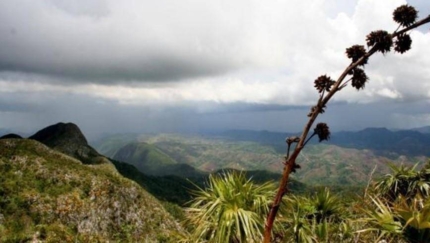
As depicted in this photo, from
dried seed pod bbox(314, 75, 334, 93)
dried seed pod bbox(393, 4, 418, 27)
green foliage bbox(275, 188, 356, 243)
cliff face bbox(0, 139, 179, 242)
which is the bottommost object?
cliff face bbox(0, 139, 179, 242)

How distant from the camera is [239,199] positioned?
12.3 m

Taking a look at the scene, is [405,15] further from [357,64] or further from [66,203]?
[66,203]

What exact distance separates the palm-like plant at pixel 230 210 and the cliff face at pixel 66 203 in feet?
360

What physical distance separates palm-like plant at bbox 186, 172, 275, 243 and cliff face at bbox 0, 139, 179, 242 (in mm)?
109597

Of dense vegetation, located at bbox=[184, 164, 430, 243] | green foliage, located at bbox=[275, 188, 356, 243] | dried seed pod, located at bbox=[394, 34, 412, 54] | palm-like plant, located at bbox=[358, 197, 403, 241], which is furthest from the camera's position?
green foliage, located at bbox=[275, 188, 356, 243]

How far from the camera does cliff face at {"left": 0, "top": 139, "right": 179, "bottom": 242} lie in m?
122

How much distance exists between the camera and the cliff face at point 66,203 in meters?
122

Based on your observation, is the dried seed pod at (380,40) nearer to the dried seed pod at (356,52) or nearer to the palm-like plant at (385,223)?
the dried seed pod at (356,52)

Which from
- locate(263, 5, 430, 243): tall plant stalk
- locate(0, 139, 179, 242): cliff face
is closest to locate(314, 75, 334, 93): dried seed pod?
locate(263, 5, 430, 243): tall plant stalk

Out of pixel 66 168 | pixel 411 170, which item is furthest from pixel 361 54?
pixel 66 168

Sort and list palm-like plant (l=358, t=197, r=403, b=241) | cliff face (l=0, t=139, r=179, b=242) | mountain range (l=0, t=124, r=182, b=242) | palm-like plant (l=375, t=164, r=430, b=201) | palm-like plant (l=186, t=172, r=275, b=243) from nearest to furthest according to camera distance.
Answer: palm-like plant (l=358, t=197, r=403, b=241) < palm-like plant (l=186, t=172, r=275, b=243) < palm-like plant (l=375, t=164, r=430, b=201) < mountain range (l=0, t=124, r=182, b=242) < cliff face (l=0, t=139, r=179, b=242)

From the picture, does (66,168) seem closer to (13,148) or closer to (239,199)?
(13,148)

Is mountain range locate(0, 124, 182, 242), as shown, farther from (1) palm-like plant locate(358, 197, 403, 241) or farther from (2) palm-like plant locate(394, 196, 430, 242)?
(2) palm-like plant locate(394, 196, 430, 242)

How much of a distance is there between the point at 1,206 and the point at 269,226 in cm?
13458
